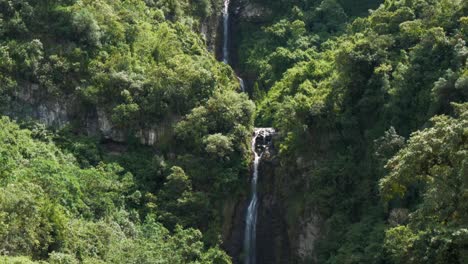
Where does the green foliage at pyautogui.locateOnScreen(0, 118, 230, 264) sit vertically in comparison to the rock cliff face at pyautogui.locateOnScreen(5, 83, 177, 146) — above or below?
below

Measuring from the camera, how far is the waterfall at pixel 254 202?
35625 mm

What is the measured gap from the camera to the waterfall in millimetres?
35625

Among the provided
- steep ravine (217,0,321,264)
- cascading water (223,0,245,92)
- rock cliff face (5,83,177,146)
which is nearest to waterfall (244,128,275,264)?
steep ravine (217,0,321,264)

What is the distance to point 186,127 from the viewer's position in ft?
119

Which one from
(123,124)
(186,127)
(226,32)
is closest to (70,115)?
(123,124)

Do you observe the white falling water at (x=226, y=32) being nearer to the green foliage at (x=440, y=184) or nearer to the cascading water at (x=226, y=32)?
the cascading water at (x=226, y=32)

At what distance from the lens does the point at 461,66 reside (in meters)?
32.0

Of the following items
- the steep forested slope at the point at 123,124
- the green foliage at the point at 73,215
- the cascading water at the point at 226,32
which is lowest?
the green foliage at the point at 73,215

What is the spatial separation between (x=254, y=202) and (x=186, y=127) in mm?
5367

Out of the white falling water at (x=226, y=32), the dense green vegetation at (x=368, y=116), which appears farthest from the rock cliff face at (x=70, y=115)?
the white falling water at (x=226, y=32)

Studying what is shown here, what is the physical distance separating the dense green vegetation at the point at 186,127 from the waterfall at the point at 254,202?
1001 mm

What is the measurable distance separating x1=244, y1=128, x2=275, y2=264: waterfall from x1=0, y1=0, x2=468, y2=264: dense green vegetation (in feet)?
3.28

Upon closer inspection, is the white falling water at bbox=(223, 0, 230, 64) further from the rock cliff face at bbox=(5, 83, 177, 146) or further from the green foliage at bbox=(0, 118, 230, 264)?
the green foliage at bbox=(0, 118, 230, 264)

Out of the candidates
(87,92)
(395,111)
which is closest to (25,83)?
(87,92)
